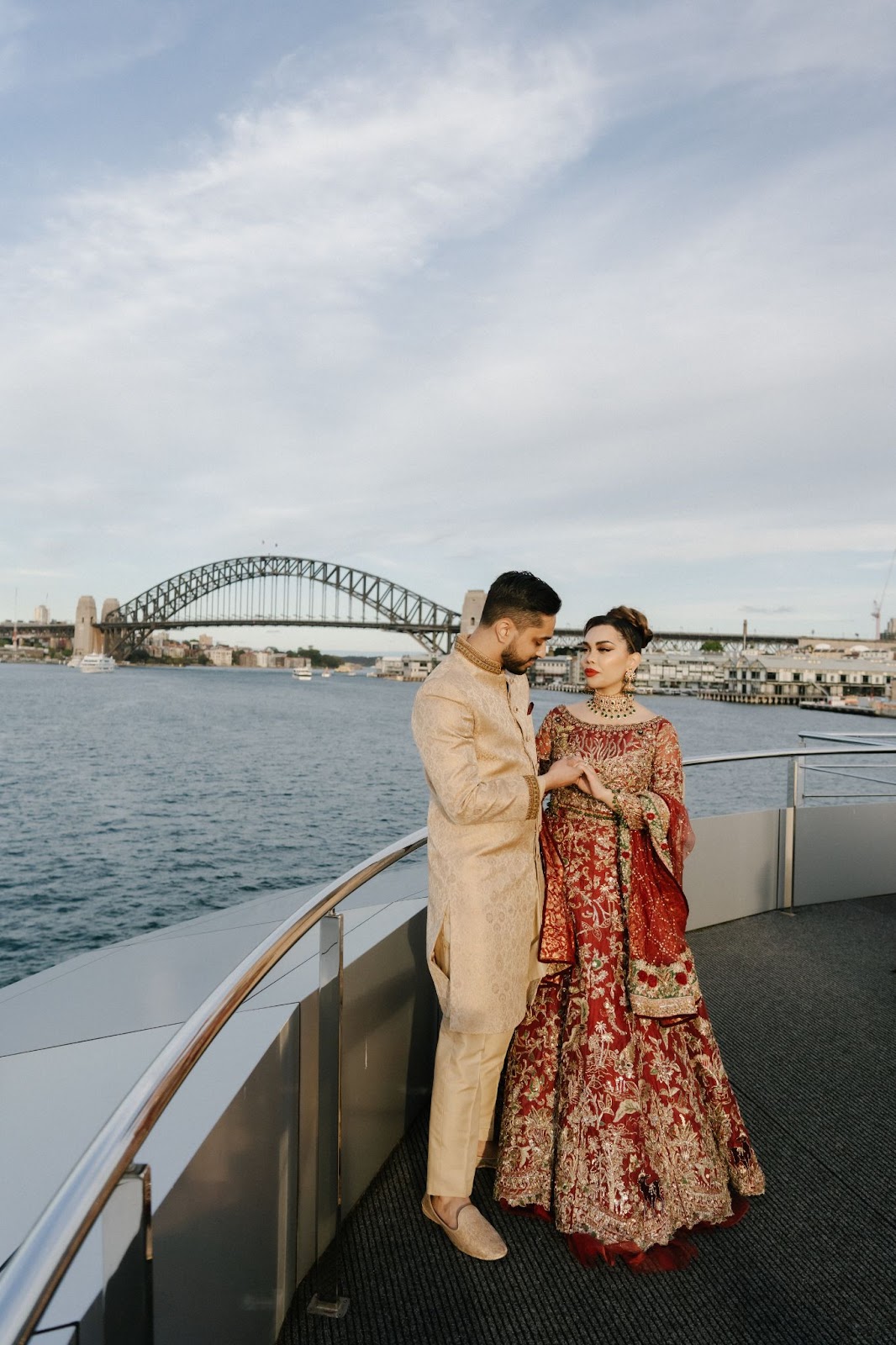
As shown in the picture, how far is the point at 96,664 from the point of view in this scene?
75.9 metres

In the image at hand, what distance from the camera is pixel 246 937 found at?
4.50 metres

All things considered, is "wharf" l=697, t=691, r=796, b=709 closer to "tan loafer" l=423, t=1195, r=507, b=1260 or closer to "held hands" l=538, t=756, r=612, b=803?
"held hands" l=538, t=756, r=612, b=803

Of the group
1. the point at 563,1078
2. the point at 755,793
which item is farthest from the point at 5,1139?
the point at 755,793

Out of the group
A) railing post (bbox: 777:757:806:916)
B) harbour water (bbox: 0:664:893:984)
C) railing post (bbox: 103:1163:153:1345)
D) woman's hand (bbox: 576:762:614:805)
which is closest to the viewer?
railing post (bbox: 103:1163:153:1345)

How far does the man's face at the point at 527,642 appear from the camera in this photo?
5.23 ft

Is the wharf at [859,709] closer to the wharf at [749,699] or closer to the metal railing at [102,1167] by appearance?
the wharf at [749,699]

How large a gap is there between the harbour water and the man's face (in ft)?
10.5

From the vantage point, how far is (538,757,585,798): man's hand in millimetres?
1653

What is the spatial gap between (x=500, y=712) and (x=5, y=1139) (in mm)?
1394

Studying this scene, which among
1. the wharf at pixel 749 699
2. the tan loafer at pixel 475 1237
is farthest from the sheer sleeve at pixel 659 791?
the wharf at pixel 749 699

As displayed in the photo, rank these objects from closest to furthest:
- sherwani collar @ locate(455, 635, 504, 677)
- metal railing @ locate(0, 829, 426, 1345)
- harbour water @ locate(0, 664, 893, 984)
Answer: metal railing @ locate(0, 829, 426, 1345) → sherwani collar @ locate(455, 635, 504, 677) → harbour water @ locate(0, 664, 893, 984)

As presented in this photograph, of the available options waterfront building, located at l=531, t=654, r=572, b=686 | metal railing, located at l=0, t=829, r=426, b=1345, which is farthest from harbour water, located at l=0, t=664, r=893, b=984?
waterfront building, located at l=531, t=654, r=572, b=686

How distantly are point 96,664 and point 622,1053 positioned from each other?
8023 cm

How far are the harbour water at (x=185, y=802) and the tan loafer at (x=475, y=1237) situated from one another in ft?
10.4
